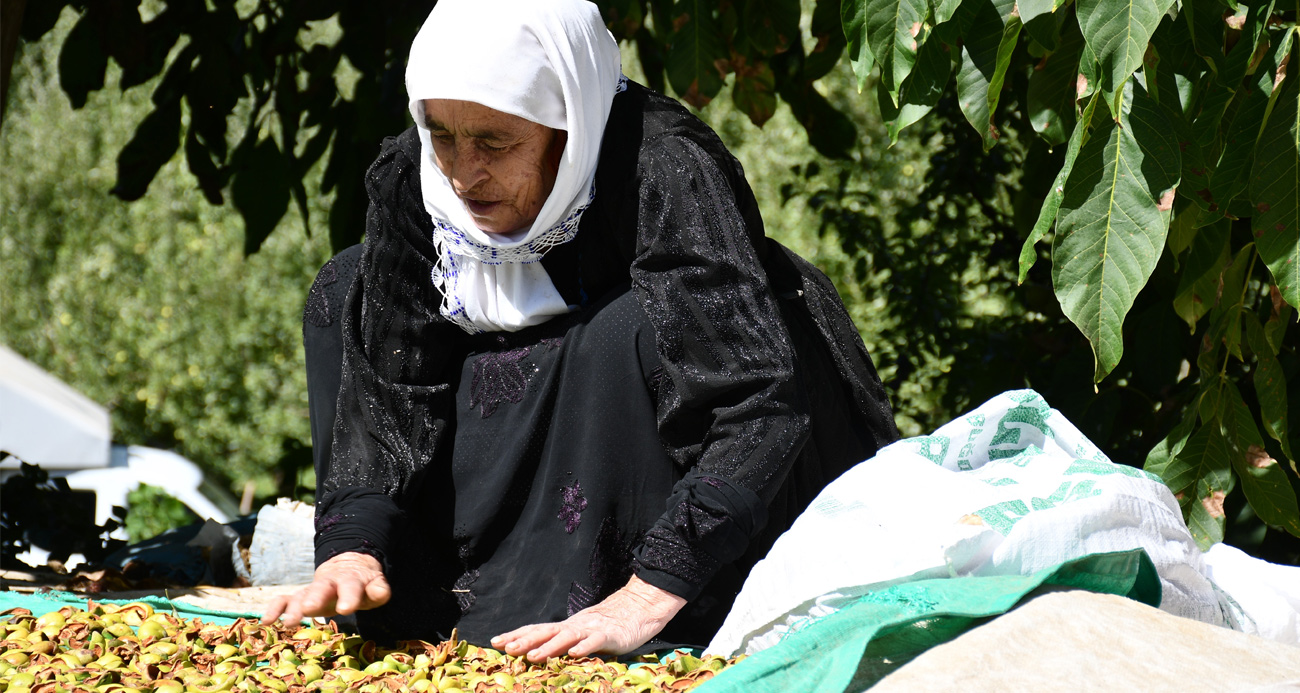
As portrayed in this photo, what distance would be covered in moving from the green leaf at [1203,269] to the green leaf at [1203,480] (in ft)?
0.63

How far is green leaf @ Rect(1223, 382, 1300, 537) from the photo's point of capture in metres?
1.79

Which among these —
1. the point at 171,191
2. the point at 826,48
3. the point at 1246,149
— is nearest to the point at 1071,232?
the point at 1246,149

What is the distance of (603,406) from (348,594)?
436 mm

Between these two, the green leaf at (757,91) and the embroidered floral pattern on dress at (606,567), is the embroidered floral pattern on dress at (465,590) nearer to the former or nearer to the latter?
the embroidered floral pattern on dress at (606,567)

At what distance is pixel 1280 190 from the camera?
147cm

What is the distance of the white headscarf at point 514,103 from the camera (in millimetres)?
1715

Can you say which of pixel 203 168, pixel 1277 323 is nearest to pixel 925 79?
pixel 1277 323

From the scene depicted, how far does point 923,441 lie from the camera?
164 cm

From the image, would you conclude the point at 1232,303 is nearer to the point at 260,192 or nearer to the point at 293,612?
the point at 293,612

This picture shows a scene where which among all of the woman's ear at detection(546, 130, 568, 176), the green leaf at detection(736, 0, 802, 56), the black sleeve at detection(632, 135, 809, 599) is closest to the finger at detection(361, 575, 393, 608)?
the black sleeve at detection(632, 135, 809, 599)

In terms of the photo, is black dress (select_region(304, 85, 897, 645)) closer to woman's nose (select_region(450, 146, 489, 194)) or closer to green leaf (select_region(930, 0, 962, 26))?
woman's nose (select_region(450, 146, 489, 194))

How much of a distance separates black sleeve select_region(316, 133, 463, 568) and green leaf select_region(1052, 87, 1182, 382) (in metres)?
0.94

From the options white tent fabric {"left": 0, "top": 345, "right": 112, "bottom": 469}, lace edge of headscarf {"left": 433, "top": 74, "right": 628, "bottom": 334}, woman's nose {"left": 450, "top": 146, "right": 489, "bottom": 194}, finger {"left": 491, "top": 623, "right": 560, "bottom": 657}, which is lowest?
white tent fabric {"left": 0, "top": 345, "right": 112, "bottom": 469}

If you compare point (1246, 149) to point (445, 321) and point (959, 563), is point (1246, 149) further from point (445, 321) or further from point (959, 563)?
point (445, 321)
